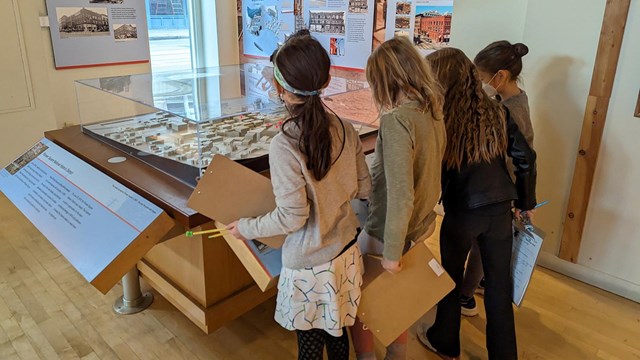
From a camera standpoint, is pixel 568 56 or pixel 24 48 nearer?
pixel 568 56

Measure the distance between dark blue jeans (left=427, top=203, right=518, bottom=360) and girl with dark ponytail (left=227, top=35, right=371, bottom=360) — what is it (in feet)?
1.32

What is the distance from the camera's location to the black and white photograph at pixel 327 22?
3906 mm

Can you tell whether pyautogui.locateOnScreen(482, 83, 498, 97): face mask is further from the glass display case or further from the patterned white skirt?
the patterned white skirt

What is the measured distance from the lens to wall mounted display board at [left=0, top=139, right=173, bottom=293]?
1534 mm

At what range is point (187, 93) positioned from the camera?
220 cm

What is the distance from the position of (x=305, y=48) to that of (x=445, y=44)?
2.22 metres

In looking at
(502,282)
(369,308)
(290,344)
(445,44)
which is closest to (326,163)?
(369,308)

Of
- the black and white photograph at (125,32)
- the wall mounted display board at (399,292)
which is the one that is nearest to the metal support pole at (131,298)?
the wall mounted display board at (399,292)

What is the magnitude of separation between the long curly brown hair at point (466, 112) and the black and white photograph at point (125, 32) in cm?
393

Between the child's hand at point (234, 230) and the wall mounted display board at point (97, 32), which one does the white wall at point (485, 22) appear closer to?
the child's hand at point (234, 230)

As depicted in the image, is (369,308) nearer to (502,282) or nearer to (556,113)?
(502,282)

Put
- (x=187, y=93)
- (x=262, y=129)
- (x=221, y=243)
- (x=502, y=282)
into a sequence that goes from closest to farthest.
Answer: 1. (x=502, y=282)
2. (x=221, y=243)
3. (x=262, y=129)
4. (x=187, y=93)

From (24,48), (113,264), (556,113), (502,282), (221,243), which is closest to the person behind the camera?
(113,264)

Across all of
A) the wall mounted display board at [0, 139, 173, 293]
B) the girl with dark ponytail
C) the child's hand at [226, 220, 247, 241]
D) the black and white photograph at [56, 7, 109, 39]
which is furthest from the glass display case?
the black and white photograph at [56, 7, 109, 39]
